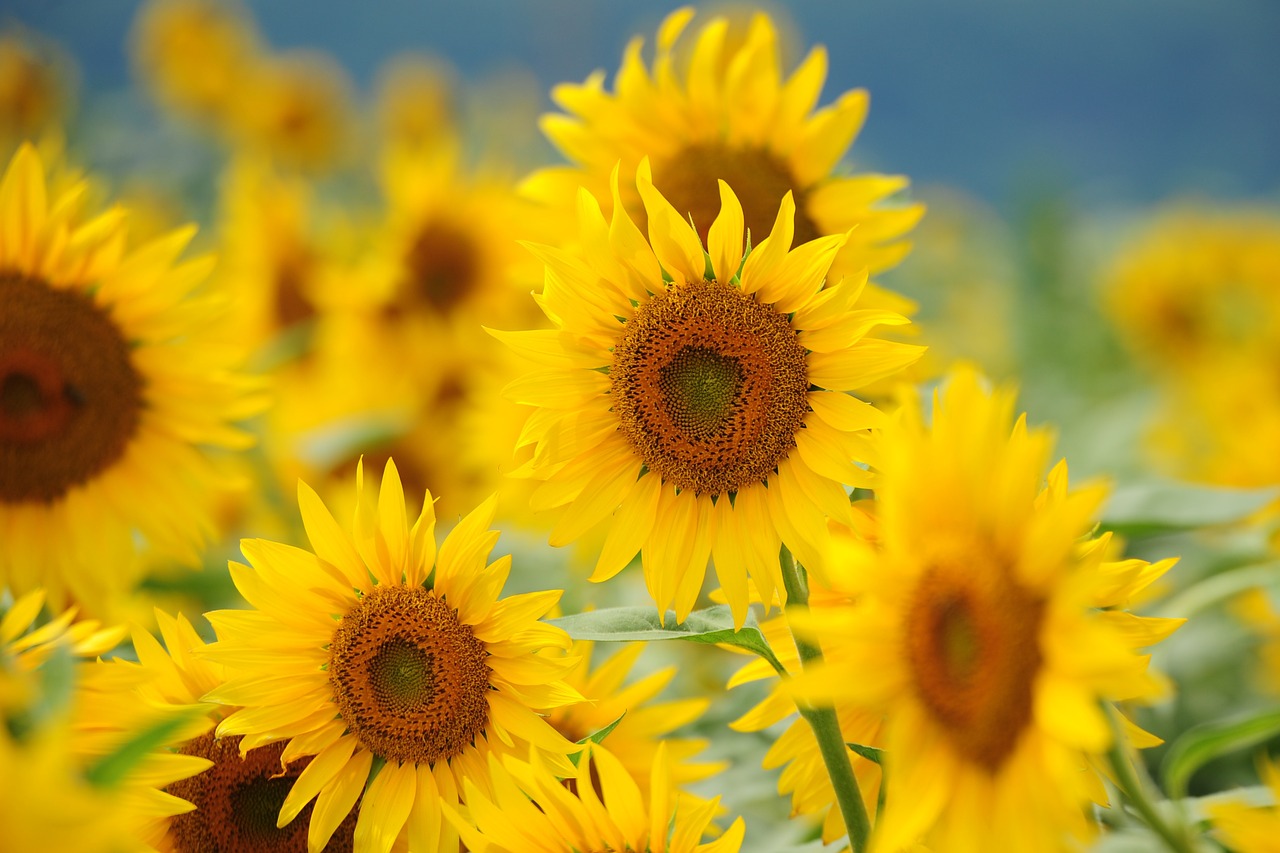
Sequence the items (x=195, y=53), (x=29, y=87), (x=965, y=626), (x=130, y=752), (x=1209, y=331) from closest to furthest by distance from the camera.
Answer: (x=130, y=752)
(x=965, y=626)
(x=1209, y=331)
(x=29, y=87)
(x=195, y=53)

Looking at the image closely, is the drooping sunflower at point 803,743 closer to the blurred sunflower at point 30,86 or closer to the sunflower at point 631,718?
the sunflower at point 631,718

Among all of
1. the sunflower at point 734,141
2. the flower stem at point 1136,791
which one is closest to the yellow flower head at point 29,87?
the sunflower at point 734,141

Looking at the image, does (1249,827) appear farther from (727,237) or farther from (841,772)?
(727,237)

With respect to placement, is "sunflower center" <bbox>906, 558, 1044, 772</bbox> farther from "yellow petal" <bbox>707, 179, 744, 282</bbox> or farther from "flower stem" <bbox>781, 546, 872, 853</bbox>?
"yellow petal" <bbox>707, 179, 744, 282</bbox>

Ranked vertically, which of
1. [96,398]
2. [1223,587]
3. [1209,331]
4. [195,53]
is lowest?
[1223,587]

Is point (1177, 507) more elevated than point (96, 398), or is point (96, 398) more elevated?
point (96, 398)

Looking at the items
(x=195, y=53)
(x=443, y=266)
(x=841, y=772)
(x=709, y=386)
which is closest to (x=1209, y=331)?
(x=443, y=266)

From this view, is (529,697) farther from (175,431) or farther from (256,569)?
(175,431)

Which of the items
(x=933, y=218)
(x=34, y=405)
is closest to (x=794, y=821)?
(x=34, y=405)
